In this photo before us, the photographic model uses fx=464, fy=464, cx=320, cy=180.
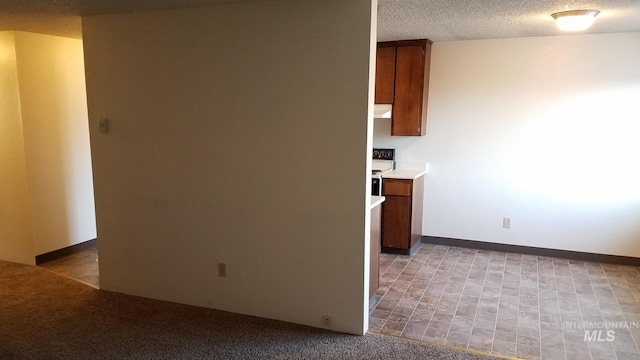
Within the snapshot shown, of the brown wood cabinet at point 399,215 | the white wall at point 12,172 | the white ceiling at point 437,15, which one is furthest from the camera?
the brown wood cabinet at point 399,215

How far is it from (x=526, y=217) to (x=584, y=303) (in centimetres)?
145

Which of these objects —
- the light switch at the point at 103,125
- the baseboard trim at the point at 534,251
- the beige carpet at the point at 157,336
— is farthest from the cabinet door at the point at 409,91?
the light switch at the point at 103,125

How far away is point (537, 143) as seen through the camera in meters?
4.96

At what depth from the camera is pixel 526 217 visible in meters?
5.10

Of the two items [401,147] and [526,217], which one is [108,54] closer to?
[401,147]

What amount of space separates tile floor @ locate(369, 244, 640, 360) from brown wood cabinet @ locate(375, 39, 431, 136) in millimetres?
1487

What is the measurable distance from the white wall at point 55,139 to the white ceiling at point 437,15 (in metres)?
0.28

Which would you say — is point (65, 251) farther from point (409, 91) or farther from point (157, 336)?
point (409, 91)

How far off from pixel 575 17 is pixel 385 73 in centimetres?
206

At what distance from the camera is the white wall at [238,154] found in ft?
10.00

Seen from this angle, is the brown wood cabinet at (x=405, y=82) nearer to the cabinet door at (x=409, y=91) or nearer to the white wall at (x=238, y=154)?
the cabinet door at (x=409, y=91)

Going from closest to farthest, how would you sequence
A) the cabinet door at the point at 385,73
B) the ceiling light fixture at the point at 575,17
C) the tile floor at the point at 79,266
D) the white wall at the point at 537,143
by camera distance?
1. the ceiling light fixture at the point at 575,17
2. the tile floor at the point at 79,266
3. the white wall at the point at 537,143
4. the cabinet door at the point at 385,73

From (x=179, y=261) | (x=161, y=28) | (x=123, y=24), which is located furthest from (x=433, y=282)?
(x=123, y=24)

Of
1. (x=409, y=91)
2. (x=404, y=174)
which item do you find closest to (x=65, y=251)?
(x=404, y=174)
